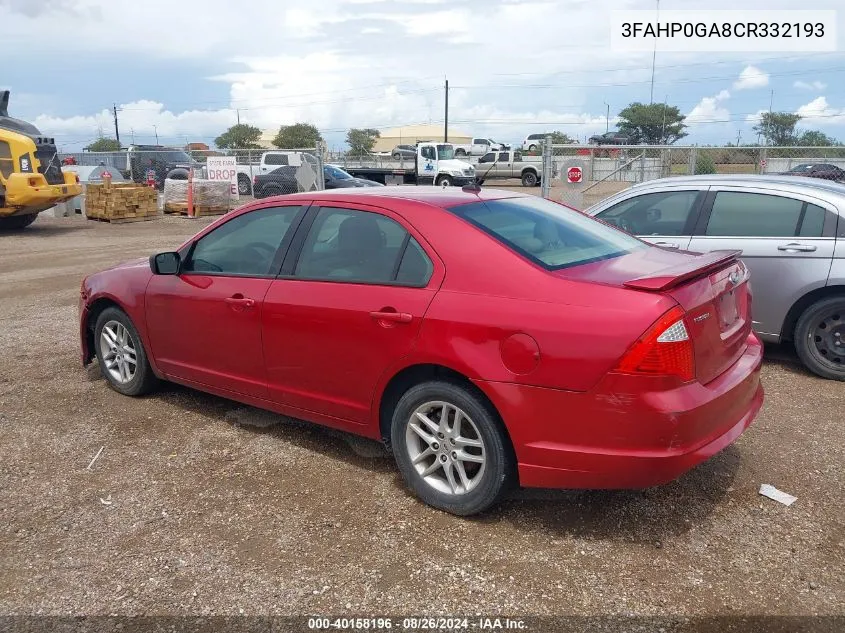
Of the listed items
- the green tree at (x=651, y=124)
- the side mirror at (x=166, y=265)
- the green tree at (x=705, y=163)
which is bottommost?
the side mirror at (x=166, y=265)

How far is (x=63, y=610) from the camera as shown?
278 centimetres

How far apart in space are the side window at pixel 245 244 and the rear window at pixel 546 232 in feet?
3.92

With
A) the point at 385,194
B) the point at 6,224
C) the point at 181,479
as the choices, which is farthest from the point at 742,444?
the point at 6,224

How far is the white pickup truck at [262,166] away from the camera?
23.3 metres

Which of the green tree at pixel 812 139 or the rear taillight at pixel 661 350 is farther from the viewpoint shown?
→ the green tree at pixel 812 139

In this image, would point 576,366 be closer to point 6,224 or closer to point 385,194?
point 385,194

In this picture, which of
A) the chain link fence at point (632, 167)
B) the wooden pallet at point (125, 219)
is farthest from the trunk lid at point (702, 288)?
the wooden pallet at point (125, 219)

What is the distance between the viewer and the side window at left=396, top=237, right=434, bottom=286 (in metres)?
3.42

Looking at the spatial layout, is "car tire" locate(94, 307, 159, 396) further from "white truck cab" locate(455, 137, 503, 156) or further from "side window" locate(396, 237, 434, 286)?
"white truck cab" locate(455, 137, 503, 156)

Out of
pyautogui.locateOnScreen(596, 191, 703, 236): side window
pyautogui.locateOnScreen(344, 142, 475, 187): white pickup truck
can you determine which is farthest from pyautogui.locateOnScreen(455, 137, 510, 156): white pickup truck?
pyautogui.locateOnScreen(596, 191, 703, 236): side window

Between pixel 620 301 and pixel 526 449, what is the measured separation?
77 centimetres

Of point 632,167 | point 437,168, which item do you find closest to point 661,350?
point 632,167

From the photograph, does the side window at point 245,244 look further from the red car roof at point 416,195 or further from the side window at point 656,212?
the side window at point 656,212

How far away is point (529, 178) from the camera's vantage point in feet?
120
